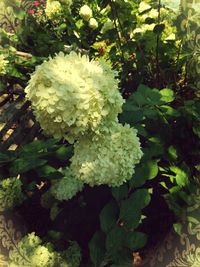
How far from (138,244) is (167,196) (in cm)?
31

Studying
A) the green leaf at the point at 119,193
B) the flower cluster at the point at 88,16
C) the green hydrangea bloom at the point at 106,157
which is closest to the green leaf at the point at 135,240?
the green leaf at the point at 119,193

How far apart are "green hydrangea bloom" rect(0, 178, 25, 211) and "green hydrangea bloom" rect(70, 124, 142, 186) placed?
504mm

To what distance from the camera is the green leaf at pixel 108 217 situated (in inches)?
58.9

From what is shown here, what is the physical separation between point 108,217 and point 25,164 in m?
0.41

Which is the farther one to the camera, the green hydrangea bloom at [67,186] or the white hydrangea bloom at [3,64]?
the white hydrangea bloom at [3,64]

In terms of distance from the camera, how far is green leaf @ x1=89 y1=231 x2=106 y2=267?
150 cm

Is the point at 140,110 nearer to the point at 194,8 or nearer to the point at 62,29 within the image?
the point at 194,8

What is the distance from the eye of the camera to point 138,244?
1.50 m

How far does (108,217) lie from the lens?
4.98 ft

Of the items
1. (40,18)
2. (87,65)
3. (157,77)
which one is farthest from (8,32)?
(87,65)

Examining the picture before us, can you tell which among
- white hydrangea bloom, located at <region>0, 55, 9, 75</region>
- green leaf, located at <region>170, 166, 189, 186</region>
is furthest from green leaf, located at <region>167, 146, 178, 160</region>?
white hydrangea bloom, located at <region>0, 55, 9, 75</region>

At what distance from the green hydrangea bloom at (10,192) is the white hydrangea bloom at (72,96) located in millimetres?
620

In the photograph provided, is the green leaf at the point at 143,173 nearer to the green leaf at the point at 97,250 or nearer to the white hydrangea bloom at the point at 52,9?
the green leaf at the point at 97,250

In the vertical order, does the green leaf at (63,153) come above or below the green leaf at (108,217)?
above
